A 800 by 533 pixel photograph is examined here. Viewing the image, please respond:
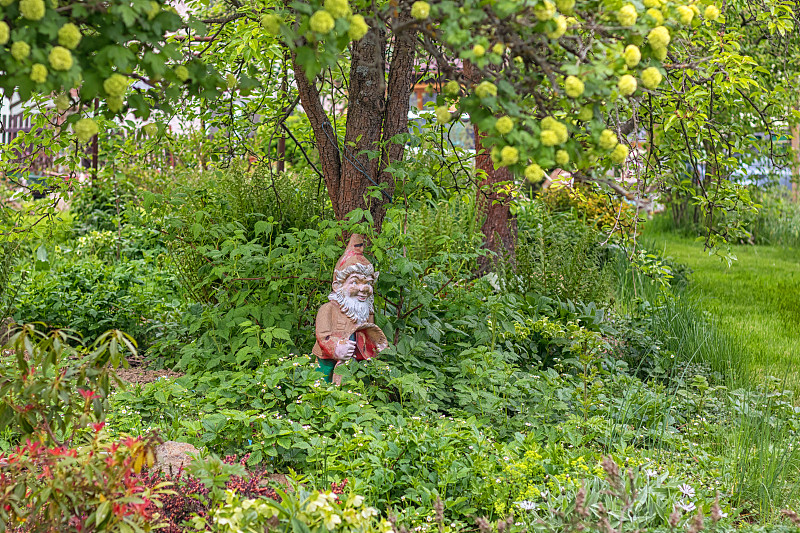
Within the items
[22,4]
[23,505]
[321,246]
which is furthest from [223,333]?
[22,4]

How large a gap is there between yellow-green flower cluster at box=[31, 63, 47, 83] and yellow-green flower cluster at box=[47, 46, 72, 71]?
0.08 ft

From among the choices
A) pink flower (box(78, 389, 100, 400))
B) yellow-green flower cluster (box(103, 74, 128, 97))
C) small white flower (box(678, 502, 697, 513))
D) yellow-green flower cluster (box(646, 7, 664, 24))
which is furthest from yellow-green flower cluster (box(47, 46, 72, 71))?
small white flower (box(678, 502, 697, 513))

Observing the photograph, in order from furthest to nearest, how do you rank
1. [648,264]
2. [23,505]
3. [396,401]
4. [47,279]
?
[47,279], [648,264], [396,401], [23,505]

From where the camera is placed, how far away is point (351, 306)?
358 cm

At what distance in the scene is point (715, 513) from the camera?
6.51 feet

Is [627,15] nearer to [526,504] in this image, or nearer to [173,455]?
[526,504]

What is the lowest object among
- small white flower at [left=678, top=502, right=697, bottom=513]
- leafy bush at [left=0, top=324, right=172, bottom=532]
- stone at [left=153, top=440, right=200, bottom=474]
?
stone at [left=153, top=440, right=200, bottom=474]

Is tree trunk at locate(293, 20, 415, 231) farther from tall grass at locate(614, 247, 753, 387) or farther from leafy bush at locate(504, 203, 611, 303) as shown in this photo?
tall grass at locate(614, 247, 753, 387)

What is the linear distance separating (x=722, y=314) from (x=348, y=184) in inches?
138

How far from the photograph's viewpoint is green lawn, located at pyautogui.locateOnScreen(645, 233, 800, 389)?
15.7ft

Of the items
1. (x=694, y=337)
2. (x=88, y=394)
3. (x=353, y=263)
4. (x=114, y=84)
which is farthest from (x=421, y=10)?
(x=694, y=337)

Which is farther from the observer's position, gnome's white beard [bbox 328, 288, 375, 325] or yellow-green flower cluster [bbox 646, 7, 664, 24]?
gnome's white beard [bbox 328, 288, 375, 325]

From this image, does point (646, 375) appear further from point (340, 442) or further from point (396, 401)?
point (340, 442)

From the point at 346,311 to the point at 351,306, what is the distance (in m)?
0.04
